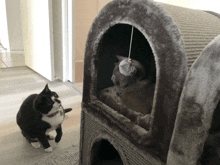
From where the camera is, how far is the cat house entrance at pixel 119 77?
70 centimetres

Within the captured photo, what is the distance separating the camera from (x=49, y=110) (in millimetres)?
1016

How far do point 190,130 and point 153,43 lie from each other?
0.79 feet

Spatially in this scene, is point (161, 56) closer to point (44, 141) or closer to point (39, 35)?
point (44, 141)

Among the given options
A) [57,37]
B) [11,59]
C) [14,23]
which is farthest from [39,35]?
[14,23]

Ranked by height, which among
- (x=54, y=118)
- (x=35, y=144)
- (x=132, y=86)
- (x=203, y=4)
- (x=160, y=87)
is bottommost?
(x=35, y=144)

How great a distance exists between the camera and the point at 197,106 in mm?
410

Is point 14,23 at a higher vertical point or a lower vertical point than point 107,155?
higher

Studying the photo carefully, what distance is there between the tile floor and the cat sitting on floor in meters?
2.44

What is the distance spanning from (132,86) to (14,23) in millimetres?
3450

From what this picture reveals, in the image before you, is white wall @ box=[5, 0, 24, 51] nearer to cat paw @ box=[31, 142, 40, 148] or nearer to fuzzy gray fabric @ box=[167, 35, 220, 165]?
cat paw @ box=[31, 142, 40, 148]

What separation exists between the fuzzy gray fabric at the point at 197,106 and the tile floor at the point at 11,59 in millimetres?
2788

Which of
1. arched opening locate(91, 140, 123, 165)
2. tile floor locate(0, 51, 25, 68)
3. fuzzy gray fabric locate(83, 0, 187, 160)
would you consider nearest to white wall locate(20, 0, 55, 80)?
tile floor locate(0, 51, 25, 68)

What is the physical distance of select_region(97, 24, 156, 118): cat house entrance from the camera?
2.30 feet

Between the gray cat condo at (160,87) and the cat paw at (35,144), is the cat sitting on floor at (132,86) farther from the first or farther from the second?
the cat paw at (35,144)
